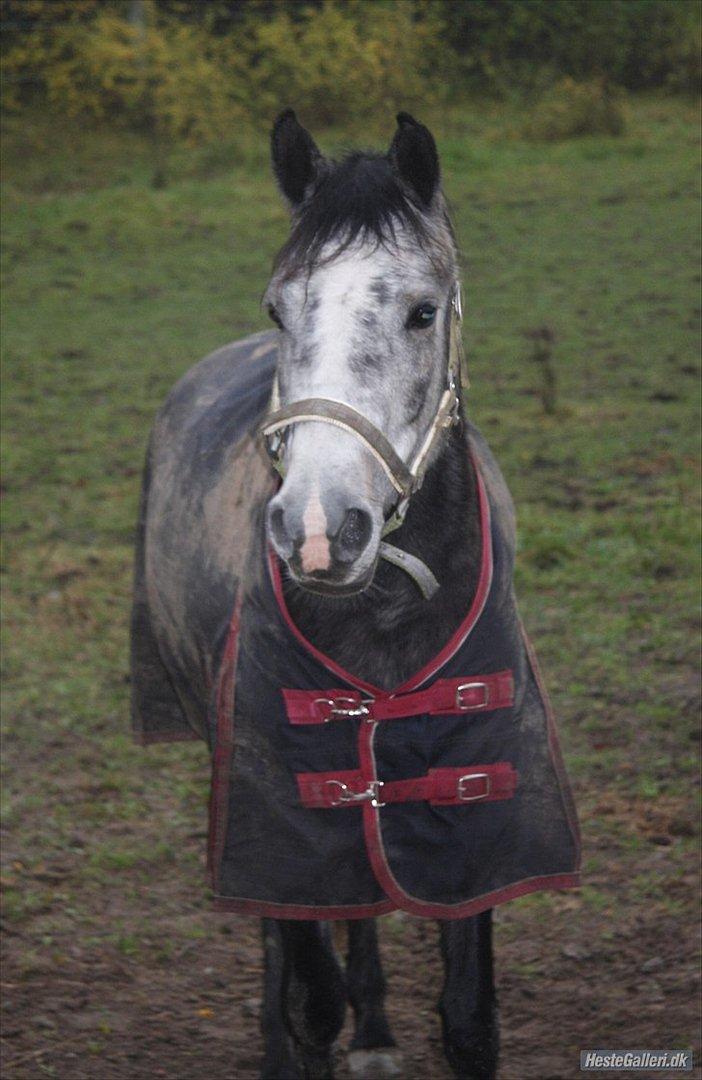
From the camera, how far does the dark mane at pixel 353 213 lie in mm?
2182

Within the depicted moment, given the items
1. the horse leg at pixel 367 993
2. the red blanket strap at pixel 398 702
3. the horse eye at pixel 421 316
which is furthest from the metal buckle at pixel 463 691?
the horse leg at pixel 367 993

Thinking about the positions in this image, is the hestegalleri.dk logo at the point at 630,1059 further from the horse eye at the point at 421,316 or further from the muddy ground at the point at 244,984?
the horse eye at the point at 421,316

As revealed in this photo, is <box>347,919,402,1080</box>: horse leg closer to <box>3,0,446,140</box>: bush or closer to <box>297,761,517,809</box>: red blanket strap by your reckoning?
<box>297,761,517,809</box>: red blanket strap

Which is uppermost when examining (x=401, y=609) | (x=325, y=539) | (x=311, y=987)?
(x=325, y=539)

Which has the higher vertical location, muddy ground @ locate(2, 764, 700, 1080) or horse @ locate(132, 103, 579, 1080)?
horse @ locate(132, 103, 579, 1080)

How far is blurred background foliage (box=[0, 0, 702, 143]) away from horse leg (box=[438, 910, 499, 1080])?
784cm

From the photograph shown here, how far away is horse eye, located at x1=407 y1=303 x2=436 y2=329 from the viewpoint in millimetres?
2188

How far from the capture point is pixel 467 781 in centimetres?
238

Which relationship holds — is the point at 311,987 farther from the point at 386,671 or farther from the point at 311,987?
the point at 386,671

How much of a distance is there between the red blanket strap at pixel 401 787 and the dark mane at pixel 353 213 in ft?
2.95

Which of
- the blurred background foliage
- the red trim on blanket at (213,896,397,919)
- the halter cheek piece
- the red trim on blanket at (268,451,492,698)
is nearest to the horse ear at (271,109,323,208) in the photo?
the halter cheek piece

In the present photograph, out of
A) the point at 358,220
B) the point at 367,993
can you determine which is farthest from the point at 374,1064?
the point at 358,220

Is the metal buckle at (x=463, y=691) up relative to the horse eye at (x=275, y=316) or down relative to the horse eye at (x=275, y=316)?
down

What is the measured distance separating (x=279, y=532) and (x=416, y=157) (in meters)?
0.74
